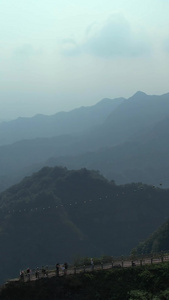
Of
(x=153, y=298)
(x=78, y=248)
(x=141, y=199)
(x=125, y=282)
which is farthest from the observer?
(x=141, y=199)

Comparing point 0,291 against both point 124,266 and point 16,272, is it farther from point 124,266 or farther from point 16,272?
point 16,272

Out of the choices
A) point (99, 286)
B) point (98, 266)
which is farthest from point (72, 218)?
point (99, 286)

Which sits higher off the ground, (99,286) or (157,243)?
(99,286)

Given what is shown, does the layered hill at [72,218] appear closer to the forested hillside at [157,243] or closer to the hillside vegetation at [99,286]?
the forested hillside at [157,243]

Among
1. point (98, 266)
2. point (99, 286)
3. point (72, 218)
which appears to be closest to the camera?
point (99, 286)

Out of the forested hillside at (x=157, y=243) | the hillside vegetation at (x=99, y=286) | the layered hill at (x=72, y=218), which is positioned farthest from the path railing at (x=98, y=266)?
the layered hill at (x=72, y=218)

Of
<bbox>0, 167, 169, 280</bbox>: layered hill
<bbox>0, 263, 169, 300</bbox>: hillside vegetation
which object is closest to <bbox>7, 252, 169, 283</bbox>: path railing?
<bbox>0, 263, 169, 300</bbox>: hillside vegetation

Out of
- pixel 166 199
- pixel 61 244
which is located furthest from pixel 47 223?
pixel 166 199

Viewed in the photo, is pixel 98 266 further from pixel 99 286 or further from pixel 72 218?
pixel 72 218
